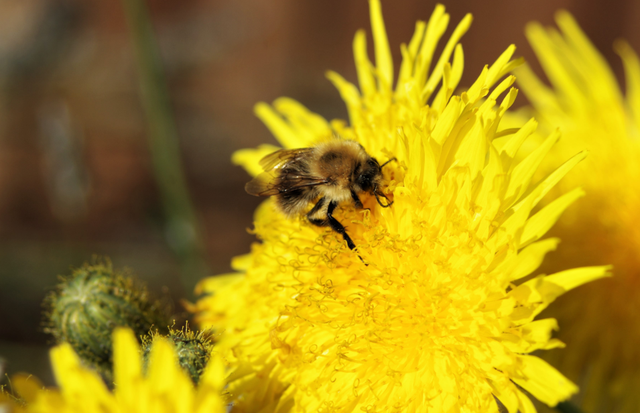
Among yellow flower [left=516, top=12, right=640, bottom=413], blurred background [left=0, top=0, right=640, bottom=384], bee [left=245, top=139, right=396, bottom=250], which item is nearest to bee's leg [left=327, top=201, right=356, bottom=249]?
bee [left=245, top=139, right=396, bottom=250]

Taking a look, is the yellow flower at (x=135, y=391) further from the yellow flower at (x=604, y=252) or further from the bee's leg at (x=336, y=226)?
the yellow flower at (x=604, y=252)

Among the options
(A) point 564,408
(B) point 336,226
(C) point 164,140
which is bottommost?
(A) point 564,408

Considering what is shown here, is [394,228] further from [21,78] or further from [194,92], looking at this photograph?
[21,78]

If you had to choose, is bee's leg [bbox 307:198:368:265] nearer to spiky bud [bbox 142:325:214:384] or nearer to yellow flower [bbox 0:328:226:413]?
spiky bud [bbox 142:325:214:384]

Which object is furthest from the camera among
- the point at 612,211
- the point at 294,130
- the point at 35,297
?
the point at 35,297

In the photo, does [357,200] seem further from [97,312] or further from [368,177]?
[97,312]

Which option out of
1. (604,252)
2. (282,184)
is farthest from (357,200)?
(604,252)

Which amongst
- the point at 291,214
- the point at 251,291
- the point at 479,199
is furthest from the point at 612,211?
the point at 251,291
